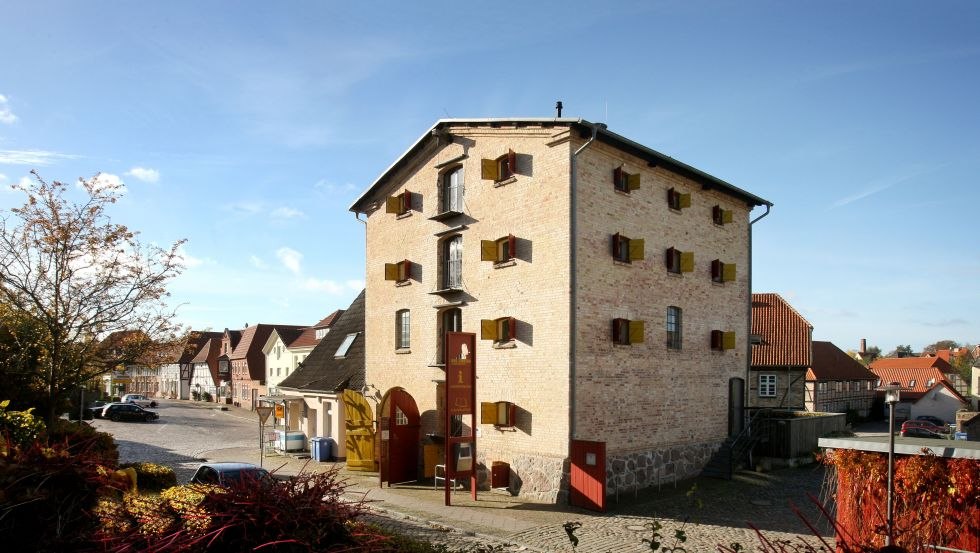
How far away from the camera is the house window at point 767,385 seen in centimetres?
4169

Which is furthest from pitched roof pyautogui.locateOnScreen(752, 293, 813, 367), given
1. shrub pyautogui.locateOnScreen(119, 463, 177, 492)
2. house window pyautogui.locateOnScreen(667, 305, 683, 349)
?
shrub pyautogui.locateOnScreen(119, 463, 177, 492)

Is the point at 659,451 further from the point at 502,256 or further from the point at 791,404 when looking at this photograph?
the point at 791,404

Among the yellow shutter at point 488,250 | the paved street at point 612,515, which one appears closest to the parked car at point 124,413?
the paved street at point 612,515

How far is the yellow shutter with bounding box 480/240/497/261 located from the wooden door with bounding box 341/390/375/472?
28.2ft

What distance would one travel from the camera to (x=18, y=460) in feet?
17.9

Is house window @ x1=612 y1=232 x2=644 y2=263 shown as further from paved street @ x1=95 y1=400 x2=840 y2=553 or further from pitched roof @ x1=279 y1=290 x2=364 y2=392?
pitched roof @ x1=279 y1=290 x2=364 y2=392

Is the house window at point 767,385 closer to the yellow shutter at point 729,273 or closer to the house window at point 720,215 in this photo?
the yellow shutter at point 729,273

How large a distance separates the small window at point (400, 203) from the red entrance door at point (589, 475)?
11.3 m

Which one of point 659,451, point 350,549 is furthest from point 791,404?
point 350,549

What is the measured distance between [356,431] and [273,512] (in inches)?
889

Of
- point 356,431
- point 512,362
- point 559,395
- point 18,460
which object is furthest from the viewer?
point 356,431

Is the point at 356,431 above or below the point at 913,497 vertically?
A: below

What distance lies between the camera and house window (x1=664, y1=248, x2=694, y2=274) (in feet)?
75.4

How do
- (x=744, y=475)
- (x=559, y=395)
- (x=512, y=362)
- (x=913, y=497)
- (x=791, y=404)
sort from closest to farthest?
(x=913, y=497) < (x=559, y=395) < (x=512, y=362) < (x=744, y=475) < (x=791, y=404)
